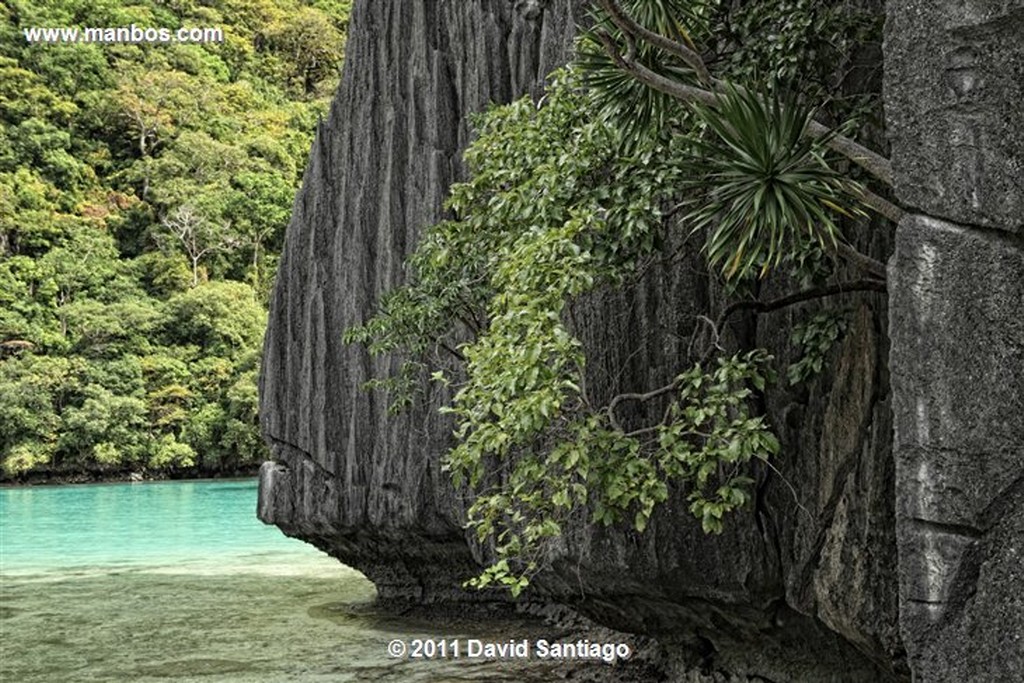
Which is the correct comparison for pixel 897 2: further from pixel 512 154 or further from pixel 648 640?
pixel 648 640

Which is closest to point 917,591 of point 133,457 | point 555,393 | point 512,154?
point 555,393

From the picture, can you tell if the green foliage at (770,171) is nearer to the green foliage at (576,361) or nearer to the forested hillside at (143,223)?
the green foliage at (576,361)

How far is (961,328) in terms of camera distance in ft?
10.7

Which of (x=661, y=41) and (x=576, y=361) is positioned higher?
(x=661, y=41)

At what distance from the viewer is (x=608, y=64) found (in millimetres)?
5270

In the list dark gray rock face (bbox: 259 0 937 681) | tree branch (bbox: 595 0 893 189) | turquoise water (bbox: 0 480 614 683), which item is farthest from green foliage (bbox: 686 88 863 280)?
turquoise water (bbox: 0 480 614 683)

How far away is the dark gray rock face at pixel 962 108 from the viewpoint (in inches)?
126

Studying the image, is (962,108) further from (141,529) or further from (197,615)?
(141,529)

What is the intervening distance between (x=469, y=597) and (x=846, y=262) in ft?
25.6

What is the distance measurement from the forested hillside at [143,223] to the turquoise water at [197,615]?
28.4 ft

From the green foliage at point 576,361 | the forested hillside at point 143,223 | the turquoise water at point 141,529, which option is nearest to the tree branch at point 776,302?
the green foliage at point 576,361

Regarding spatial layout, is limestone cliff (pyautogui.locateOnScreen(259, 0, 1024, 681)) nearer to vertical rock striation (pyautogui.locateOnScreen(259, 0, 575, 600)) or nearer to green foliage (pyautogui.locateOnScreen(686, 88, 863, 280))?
vertical rock striation (pyautogui.locateOnScreen(259, 0, 575, 600))

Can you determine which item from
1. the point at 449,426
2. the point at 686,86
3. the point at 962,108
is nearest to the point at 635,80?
the point at 686,86

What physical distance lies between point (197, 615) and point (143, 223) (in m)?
28.6
